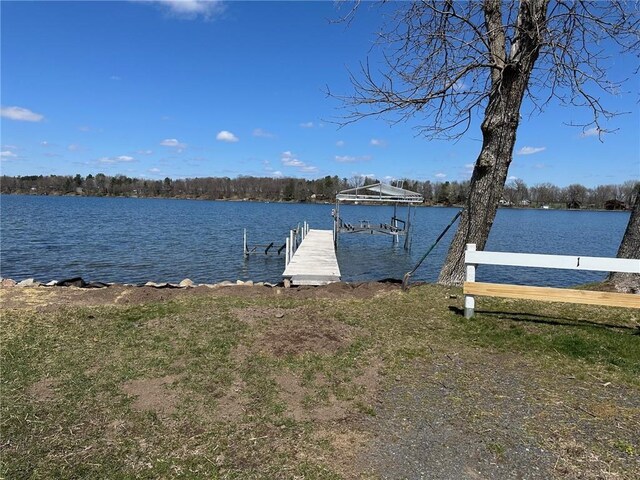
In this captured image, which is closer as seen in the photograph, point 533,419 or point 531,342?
point 533,419

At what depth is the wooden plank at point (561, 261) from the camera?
19.5ft

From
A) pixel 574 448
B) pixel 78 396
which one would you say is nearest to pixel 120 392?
pixel 78 396

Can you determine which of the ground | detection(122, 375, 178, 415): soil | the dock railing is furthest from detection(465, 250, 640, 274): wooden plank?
detection(122, 375, 178, 415): soil

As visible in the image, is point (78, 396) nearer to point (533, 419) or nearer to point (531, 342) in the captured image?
point (533, 419)

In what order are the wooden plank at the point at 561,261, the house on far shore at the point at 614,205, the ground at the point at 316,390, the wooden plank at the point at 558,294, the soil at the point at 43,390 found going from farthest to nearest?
the house on far shore at the point at 614,205 → the wooden plank at the point at 561,261 → the wooden plank at the point at 558,294 → the soil at the point at 43,390 → the ground at the point at 316,390

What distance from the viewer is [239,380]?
4.57m

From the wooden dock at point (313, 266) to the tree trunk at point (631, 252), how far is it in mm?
7955

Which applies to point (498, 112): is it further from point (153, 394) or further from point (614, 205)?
point (614, 205)

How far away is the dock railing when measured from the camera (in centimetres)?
589

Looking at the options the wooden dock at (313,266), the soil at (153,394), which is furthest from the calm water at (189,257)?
the soil at (153,394)

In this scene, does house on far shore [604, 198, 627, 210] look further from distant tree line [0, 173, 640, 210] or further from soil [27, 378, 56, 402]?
soil [27, 378, 56, 402]

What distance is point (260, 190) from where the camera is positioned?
168375mm

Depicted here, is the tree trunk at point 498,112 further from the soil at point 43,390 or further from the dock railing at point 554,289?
the soil at point 43,390

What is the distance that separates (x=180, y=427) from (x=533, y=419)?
314 centimetres
